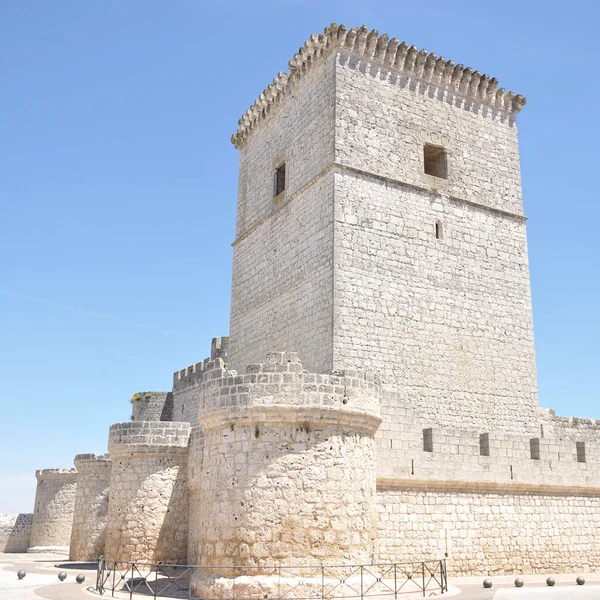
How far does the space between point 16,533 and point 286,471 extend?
1749 cm

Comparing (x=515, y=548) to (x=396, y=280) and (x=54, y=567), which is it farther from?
(x=54, y=567)

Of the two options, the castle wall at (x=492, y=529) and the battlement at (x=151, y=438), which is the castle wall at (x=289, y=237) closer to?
the battlement at (x=151, y=438)

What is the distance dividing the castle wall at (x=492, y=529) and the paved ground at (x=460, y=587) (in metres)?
0.31

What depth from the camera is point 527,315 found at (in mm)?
17797

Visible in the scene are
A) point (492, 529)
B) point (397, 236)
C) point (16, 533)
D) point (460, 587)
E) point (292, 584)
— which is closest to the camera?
point (292, 584)

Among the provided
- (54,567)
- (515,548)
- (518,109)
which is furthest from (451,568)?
(518,109)

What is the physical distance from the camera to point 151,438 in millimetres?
13516

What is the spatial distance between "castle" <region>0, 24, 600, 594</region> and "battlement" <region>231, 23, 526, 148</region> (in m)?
0.05

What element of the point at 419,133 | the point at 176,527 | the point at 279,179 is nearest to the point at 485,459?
the point at 176,527

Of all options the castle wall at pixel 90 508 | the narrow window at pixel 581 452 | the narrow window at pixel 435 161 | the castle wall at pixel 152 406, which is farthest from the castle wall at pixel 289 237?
the castle wall at pixel 152 406

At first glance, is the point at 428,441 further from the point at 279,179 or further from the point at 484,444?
the point at 279,179

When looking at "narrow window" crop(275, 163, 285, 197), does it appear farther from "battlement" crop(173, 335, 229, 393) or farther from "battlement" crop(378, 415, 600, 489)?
"battlement" crop(378, 415, 600, 489)

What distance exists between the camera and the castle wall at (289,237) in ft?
51.9

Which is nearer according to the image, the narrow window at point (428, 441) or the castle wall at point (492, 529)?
the castle wall at point (492, 529)
